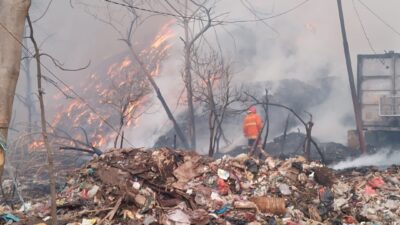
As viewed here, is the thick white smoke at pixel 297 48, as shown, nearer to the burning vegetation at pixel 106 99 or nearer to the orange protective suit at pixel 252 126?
the burning vegetation at pixel 106 99

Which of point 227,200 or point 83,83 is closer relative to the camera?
point 227,200

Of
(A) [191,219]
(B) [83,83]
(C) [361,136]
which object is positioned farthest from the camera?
(B) [83,83]

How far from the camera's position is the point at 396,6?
68.7 ft

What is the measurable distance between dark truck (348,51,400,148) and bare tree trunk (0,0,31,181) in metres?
11.6

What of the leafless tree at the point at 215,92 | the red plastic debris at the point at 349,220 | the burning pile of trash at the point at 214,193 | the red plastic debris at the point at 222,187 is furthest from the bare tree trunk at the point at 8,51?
the leafless tree at the point at 215,92

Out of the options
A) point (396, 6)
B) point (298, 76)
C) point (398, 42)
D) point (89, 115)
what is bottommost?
point (89, 115)

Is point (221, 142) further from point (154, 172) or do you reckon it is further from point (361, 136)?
point (154, 172)

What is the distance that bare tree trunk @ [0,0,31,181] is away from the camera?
115 inches

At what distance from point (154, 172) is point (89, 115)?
43.9ft

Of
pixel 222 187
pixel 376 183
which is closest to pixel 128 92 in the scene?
pixel 222 187

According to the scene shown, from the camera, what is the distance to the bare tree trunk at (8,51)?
2.93 m

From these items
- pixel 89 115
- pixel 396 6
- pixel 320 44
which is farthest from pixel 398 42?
pixel 89 115

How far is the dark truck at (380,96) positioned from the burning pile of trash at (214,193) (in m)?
4.58

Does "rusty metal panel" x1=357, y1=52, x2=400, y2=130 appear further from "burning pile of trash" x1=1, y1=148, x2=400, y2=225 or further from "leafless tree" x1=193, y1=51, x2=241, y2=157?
"burning pile of trash" x1=1, y1=148, x2=400, y2=225
